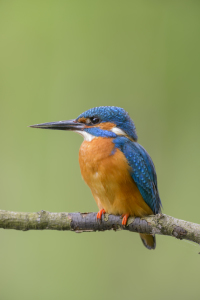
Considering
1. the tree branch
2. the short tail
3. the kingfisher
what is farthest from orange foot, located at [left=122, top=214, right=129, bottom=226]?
the short tail

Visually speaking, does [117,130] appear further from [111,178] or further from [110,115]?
[111,178]

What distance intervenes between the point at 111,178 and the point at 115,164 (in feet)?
0.30

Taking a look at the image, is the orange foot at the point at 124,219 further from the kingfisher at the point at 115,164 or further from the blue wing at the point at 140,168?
the blue wing at the point at 140,168

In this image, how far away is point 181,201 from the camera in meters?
4.25

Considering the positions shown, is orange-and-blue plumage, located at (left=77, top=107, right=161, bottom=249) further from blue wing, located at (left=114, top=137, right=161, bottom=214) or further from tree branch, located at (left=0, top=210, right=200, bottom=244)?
tree branch, located at (left=0, top=210, right=200, bottom=244)

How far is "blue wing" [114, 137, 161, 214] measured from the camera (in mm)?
2314

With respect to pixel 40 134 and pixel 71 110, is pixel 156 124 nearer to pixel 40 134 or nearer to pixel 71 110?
pixel 71 110

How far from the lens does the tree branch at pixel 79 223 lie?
184 cm

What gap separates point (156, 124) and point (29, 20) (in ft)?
7.22

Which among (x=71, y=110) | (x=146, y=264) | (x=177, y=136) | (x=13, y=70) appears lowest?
(x=146, y=264)

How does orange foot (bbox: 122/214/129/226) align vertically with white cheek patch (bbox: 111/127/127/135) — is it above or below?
below

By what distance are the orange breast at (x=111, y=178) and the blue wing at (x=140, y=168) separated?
3cm

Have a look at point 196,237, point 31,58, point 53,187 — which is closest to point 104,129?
point 196,237

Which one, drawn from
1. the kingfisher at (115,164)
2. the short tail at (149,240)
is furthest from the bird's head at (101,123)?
the short tail at (149,240)
